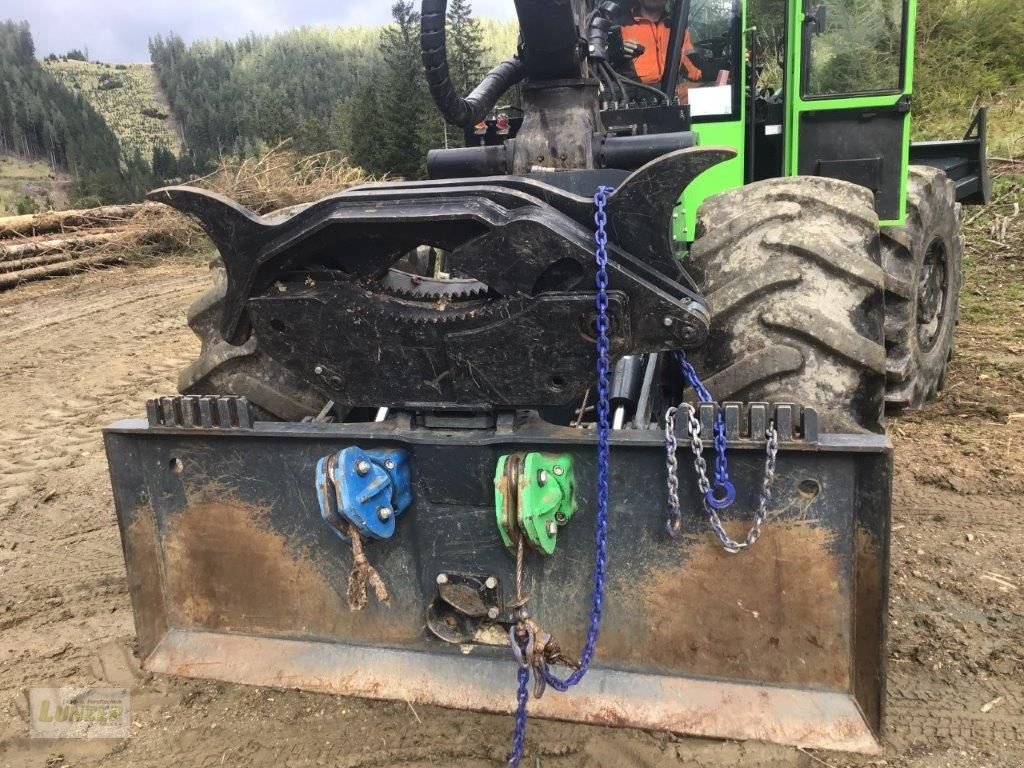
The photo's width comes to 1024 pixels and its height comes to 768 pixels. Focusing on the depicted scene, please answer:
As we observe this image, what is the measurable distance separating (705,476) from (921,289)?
3.01m

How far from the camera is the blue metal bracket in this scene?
228cm

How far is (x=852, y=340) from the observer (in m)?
2.40

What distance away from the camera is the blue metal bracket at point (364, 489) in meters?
2.28

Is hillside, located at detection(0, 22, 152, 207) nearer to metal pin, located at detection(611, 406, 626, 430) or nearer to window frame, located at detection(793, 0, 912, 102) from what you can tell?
window frame, located at detection(793, 0, 912, 102)

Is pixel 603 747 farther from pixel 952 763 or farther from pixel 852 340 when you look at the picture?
pixel 852 340

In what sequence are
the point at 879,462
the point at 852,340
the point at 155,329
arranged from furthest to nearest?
the point at 155,329 < the point at 852,340 < the point at 879,462

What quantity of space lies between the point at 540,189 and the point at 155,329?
771cm

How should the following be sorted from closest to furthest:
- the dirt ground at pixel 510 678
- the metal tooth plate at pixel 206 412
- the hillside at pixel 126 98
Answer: the dirt ground at pixel 510 678, the metal tooth plate at pixel 206 412, the hillside at pixel 126 98

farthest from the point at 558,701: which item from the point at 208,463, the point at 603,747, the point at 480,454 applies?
the point at 208,463

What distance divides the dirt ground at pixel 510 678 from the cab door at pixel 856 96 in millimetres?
1437

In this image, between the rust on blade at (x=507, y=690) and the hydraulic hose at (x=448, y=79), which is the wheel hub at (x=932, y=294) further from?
the rust on blade at (x=507, y=690)

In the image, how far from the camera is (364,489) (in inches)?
90.8

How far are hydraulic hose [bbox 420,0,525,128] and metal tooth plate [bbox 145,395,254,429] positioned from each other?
1.40 m

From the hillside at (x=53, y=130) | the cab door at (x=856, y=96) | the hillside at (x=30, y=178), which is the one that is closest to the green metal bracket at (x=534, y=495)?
the cab door at (x=856, y=96)
